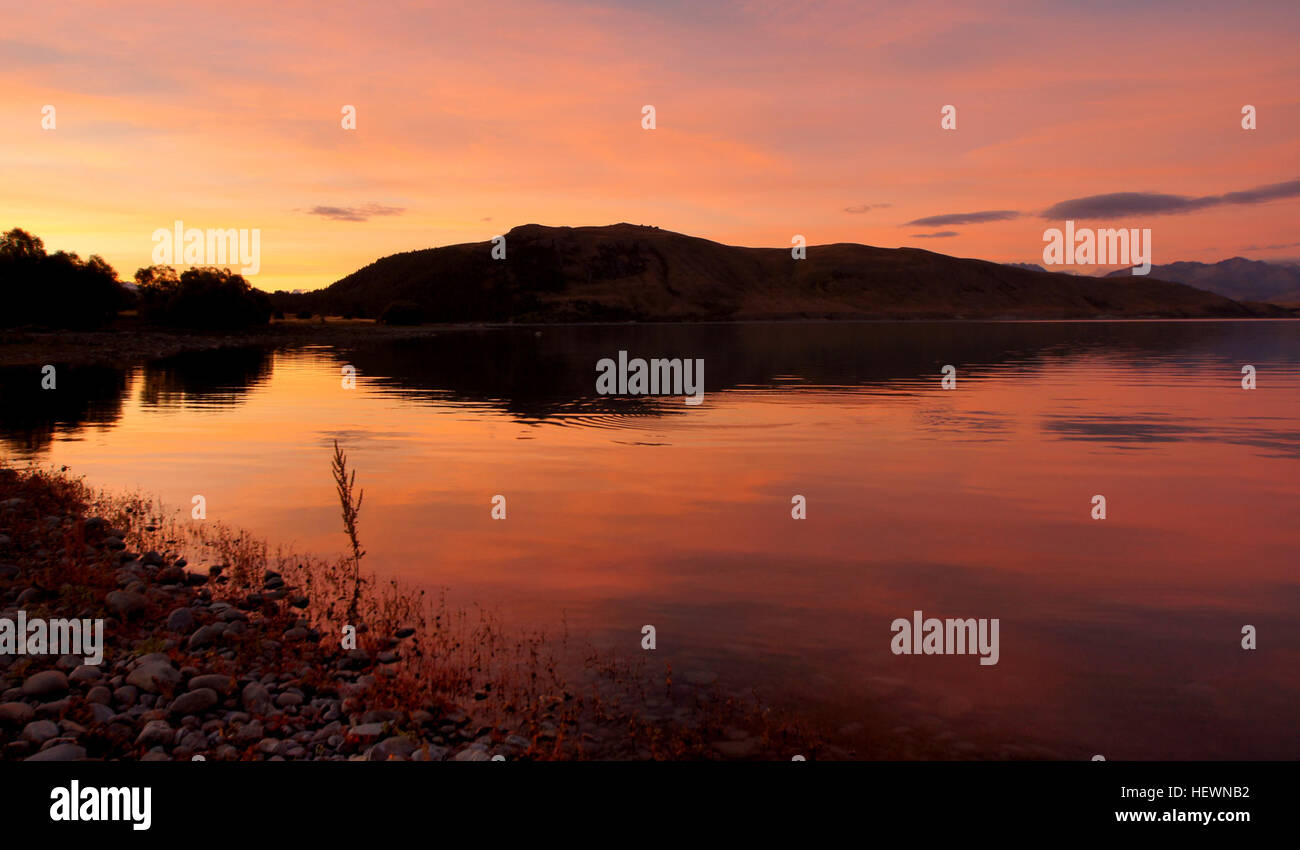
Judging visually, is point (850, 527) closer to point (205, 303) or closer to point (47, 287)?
point (47, 287)

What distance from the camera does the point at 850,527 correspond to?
63.0ft

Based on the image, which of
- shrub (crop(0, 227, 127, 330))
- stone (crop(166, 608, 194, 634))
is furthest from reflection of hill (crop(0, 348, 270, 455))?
shrub (crop(0, 227, 127, 330))

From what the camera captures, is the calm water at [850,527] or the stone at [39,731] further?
the calm water at [850,527]

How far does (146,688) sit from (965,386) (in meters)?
52.1

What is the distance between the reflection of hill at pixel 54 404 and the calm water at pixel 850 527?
376 millimetres

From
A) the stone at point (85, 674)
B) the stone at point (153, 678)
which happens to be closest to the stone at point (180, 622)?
the stone at point (85, 674)

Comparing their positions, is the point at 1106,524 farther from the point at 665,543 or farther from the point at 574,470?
the point at 574,470

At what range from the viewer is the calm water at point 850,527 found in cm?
1101

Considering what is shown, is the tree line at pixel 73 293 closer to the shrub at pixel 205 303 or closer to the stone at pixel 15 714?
the shrub at pixel 205 303

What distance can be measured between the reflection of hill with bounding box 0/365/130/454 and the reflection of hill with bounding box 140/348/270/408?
2.03m

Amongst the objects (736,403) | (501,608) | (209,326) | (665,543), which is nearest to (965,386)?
(736,403)

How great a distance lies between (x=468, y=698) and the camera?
1058 centimetres

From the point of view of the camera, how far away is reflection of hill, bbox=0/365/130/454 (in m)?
33.5

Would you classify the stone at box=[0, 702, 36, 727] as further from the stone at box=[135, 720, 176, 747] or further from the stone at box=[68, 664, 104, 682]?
the stone at box=[135, 720, 176, 747]
